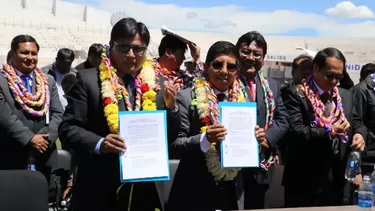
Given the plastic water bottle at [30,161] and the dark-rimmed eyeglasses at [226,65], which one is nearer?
the dark-rimmed eyeglasses at [226,65]

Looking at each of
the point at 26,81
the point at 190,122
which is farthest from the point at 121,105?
the point at 26,81

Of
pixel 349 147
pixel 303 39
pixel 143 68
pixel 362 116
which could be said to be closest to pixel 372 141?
pixel 362 116

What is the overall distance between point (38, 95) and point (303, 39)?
50764 mm

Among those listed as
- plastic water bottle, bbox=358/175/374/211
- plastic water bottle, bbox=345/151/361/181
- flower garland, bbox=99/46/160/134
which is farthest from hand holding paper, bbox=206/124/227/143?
plastic water bottle, bbox=345/151/361/181

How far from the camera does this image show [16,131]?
439 centimetres

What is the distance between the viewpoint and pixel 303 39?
53125mm

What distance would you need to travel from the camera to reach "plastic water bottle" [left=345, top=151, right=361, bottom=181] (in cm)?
373

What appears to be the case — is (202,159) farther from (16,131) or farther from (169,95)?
(16,131)

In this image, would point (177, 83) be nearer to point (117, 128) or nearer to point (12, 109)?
point (12, 109)

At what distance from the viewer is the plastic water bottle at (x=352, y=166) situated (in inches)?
147

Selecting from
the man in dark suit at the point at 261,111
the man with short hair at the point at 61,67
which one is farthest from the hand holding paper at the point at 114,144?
the man with short hair at the point at 61,67

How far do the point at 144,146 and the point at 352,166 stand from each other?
66.3 inches

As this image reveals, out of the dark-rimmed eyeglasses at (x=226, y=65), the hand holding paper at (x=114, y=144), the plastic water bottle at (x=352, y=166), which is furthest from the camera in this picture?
the plastic water bottle at (x=352, y=166)

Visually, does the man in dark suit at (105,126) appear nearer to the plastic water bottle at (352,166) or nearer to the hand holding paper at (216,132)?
the hand holding paper at (216,132)
